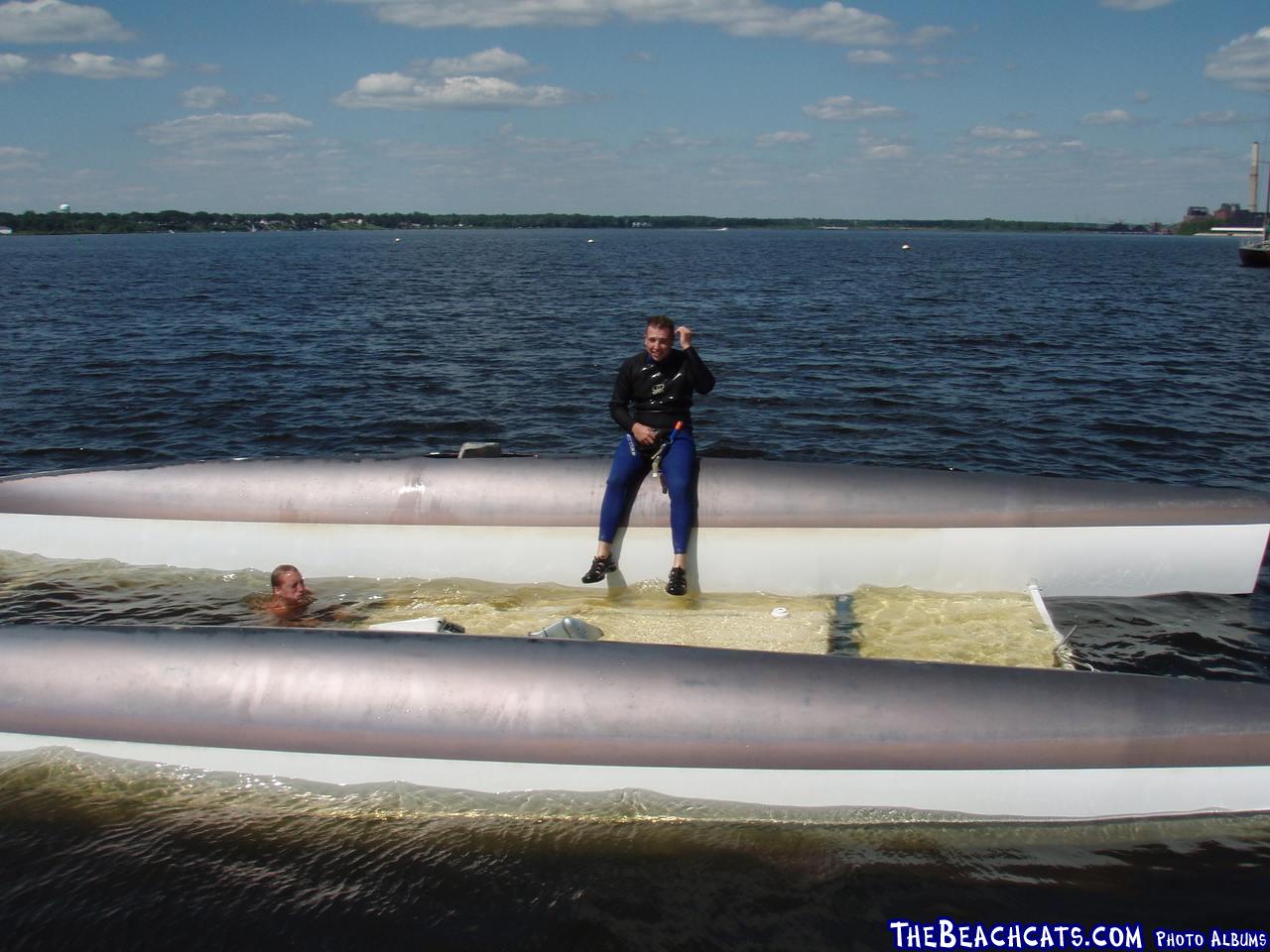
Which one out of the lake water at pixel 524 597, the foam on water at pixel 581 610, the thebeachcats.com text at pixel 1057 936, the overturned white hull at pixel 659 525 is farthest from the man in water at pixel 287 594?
the thebeachcats.com text at pixel 1057 936

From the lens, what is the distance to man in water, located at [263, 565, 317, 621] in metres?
7.13

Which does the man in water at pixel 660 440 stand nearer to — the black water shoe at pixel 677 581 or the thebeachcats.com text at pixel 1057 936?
the black water shoe at pixel 677 581

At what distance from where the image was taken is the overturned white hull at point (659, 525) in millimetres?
7246

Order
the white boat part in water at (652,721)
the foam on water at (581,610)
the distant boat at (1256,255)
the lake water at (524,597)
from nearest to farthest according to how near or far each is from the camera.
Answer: the lake water at (524,597), the white boat part in water at (652,721), the foam on water at (581,610), the distant boat at (1256,255)

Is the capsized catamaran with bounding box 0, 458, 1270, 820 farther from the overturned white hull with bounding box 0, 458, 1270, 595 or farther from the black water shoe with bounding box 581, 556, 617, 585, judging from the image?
the overturned white hull with bounding box 0, 458, 1270, 595

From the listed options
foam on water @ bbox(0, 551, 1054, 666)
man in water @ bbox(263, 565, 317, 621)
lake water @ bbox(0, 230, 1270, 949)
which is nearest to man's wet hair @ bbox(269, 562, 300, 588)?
man in water @ bbox(263, 565, 317, 621)

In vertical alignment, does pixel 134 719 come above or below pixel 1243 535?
below

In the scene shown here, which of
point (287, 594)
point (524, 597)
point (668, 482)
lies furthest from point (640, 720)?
point (287, 594)

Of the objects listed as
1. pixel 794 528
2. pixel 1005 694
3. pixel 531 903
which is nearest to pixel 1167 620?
pixel 794 528

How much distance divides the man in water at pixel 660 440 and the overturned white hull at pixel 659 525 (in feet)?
0.57

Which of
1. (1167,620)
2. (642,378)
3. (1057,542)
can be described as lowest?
(1167,620)

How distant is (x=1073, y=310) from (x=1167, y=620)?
2722 cm

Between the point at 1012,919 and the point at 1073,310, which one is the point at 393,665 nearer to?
the point at 1012,919

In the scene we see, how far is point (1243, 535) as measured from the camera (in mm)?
7309
